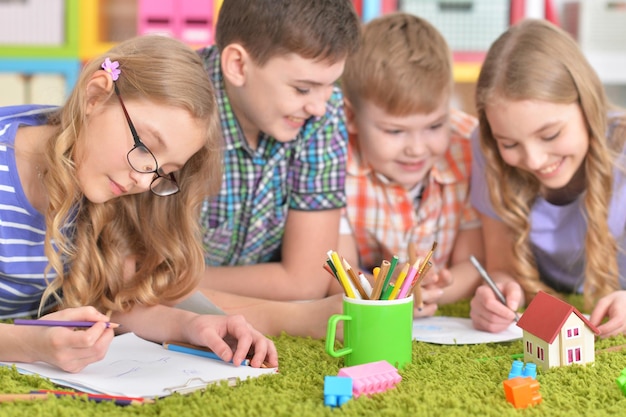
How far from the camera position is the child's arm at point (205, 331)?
0.93 m

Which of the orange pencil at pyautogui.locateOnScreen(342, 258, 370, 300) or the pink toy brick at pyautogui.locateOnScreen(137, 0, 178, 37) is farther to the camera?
the pink toy brick at pyautogui.locateOnScreen(137, 0, 178, 37)

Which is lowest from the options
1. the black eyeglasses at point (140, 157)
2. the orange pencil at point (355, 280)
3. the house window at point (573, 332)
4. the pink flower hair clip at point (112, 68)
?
the house window at point (573, 332)

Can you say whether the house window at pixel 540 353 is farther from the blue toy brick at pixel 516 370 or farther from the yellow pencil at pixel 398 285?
the yellow pencil at pixel 398 285

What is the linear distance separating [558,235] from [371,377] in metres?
0.73

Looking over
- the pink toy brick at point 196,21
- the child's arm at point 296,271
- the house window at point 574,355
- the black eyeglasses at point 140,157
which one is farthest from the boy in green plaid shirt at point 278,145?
the pink toy brick at point 196,21

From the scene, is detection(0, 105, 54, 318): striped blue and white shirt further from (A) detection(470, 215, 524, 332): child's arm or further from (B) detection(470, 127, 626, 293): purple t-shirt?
(B) detection(470, 127, 626, 293): purple t-shirt

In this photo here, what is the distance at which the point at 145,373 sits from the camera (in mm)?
889

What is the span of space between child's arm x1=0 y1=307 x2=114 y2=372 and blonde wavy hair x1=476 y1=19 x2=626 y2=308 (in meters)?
0.75

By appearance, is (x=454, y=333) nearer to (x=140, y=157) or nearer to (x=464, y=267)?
(x=464, y=267)

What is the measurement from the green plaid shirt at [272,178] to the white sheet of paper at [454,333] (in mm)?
331

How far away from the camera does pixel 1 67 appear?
2.26 metres

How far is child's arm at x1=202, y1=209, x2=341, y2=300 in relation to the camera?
1.37m

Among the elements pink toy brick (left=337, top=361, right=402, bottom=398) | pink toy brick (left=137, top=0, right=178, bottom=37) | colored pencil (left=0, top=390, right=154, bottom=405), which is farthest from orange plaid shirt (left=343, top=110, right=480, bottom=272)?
pink toy brick (left=137, top=0, right=178, bottom=37)

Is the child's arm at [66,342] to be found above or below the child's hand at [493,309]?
above
